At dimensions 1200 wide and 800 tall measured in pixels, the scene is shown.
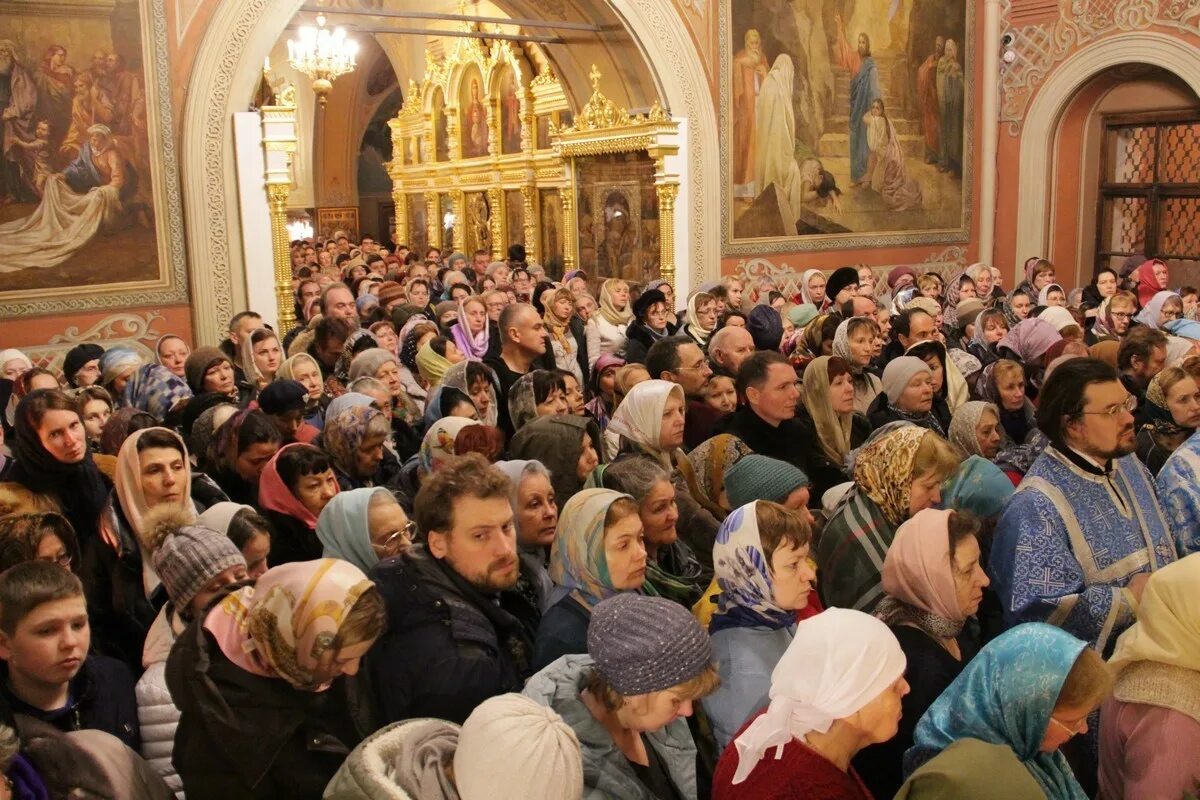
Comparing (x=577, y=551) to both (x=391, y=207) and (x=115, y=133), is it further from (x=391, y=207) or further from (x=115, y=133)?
(x=391, y=207)

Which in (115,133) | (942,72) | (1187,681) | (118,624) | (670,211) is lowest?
(118,624)

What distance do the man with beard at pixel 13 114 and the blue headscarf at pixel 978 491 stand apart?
29.3 ft

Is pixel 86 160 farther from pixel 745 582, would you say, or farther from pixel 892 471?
pixel 745 582

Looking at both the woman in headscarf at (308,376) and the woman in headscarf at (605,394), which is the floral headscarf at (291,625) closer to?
the woman in headscarf at (308,376)

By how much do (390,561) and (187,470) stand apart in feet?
5.11

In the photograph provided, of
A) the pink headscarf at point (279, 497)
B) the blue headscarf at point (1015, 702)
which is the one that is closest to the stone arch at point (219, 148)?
the pink headscarf at point (279, 497)

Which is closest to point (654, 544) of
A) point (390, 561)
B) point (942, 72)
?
point (390, 561)

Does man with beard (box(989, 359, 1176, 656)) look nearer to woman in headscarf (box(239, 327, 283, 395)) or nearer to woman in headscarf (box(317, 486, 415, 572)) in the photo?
woman in headscarf (box(317, 486, 415, 572))

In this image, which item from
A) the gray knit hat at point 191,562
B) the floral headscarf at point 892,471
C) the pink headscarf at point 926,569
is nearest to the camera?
the pink headscarf at point 926,569

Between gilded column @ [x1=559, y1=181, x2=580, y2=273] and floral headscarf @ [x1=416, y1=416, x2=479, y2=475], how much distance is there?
33.7ft

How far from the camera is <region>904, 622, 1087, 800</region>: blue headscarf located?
240 centimetres

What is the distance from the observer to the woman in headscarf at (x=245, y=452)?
4.91 m

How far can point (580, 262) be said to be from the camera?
50.1 ft

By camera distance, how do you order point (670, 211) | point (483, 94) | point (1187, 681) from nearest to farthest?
1. point (1187, 681)
2. point (670, 211)
3. point (483, 94)
